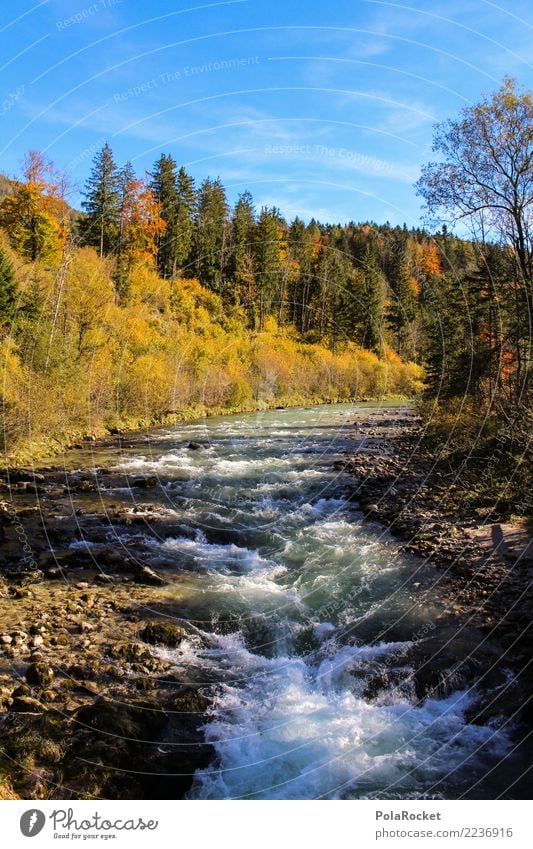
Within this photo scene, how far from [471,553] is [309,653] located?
5.67 meters

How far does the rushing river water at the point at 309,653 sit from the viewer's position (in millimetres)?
6047

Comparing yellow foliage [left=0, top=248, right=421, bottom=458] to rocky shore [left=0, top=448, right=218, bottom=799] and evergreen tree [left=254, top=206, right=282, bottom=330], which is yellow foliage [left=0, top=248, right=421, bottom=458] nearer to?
evergreen tree [left=254, top=206, right=282, bottom=330]

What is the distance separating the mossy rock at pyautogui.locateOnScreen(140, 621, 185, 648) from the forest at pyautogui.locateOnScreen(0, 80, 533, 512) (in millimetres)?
9755

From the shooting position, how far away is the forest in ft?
58.0

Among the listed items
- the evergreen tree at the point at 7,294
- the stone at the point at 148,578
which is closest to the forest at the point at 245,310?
the evergreen tree at the point at 7,294

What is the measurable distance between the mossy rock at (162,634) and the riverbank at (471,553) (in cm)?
468

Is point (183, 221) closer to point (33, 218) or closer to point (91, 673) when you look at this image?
point (33, 218)

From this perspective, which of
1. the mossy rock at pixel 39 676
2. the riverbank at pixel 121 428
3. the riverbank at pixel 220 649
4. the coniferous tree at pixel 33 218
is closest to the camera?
the riverbank at pixel 220 649

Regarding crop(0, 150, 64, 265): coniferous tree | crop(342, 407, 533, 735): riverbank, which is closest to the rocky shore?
crop(342, 407, 533, 735): riverbank

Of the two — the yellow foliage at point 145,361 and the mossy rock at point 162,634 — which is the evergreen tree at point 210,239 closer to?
the yellow foliage at point 145,361

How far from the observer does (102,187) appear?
1795 inches

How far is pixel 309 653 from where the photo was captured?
27.8 ft

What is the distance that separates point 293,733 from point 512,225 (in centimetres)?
1632

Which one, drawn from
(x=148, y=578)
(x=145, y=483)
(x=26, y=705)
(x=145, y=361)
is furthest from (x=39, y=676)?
(x=145, y=361)
